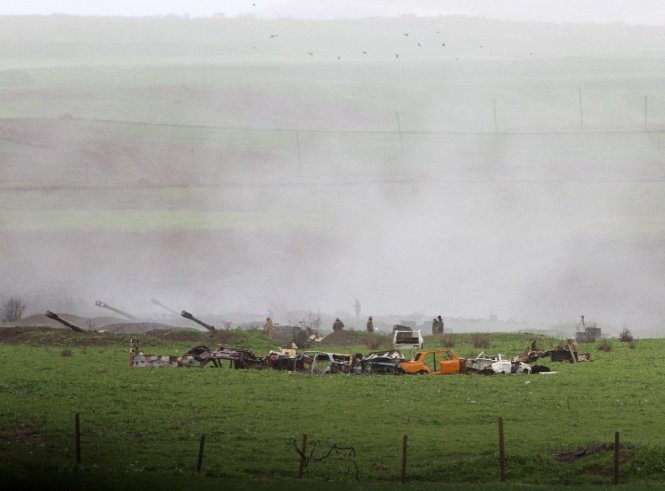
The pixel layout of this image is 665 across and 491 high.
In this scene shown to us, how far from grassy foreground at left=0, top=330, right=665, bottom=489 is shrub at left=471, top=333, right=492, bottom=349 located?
14.3 m

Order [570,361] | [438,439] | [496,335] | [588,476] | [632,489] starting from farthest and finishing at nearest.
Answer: [496,335] → [570,361] → [438,439] → [588,476] → [632,489]

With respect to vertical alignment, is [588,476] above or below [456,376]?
below

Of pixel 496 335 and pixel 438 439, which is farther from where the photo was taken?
pixel 496 335

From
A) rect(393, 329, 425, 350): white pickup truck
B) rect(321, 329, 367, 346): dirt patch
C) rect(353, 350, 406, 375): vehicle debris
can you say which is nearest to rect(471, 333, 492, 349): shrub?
rect(393, 329, 425, 350): white pickup truck

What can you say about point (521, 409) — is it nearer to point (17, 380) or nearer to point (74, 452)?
point (74, 452)

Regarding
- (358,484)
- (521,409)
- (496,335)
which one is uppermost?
(496,335)

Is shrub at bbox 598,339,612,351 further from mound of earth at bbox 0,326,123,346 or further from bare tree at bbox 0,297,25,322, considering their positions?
bare tree at bbox 0,297,25,322

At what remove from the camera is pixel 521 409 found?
180 feet

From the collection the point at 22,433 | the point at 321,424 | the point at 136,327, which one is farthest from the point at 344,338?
the point at 22,433

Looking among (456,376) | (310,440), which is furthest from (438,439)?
(456,376)

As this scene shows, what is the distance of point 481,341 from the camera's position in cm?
8656

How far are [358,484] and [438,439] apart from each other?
8.01 m

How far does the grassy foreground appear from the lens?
1693 inches

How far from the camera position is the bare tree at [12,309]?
118 m
